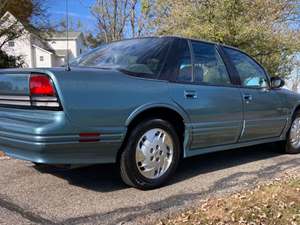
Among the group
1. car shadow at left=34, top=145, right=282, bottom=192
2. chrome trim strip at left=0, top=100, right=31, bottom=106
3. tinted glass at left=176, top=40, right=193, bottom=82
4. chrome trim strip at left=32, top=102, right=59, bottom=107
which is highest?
tinted glass at left=176, top=40, right=193, bottom=82

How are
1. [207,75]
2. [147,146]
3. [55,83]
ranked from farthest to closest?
[207,75], [147,146], [55,83]

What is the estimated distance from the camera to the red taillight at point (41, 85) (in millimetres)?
3804

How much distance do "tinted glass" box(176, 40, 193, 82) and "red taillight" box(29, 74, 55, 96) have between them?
4.91ft

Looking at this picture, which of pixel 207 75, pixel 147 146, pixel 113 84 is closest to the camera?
pixel 113 84

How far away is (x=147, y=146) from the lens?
4430mm

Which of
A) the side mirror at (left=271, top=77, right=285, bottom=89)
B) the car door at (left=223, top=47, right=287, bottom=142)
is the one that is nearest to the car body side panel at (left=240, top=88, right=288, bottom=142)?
the car door at (left=223, top=47, right=287, bottom=142)

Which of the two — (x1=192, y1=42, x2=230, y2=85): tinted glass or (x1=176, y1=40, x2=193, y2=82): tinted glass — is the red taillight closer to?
(x1=176, y1=40, x2=193, y2=82): tinted glass

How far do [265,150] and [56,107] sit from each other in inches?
169

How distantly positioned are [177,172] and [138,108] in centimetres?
141

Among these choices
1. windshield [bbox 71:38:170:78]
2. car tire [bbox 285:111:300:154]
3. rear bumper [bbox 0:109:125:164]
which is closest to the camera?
rear bumper [bbox 0:109:125:164]

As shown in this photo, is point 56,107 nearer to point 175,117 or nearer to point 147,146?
point 147,146

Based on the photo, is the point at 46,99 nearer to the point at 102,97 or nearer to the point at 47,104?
the point at 47,104

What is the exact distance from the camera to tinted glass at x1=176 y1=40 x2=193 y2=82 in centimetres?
483

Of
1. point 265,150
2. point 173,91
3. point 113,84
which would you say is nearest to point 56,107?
point 113,84
